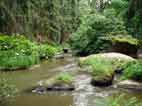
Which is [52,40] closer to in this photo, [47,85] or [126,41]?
[126,41]

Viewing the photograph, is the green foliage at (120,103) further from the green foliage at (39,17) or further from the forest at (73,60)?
the green foliage at (39,17)

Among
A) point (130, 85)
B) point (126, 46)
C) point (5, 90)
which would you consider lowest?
point (126, 46)

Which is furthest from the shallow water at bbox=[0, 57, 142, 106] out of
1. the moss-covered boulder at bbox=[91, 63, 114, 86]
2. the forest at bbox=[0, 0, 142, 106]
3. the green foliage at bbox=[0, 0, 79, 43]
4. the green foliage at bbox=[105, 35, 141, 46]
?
the green foliage at bbox=[105, 35, 141, 46]

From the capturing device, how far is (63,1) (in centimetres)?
4256

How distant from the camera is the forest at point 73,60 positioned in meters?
13.0

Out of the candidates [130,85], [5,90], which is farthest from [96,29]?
[5,90]

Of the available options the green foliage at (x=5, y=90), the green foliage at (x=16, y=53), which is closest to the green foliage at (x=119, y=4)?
the green foliage at (x=16, y=53)

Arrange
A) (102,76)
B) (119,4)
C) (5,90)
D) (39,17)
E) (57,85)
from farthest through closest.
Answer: (39,17) → (119,4) → (102,76) → (57,85) → (5,90)

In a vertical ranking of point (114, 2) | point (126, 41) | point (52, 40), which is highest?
point (114, 2)

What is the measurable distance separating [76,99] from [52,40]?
30795 mm

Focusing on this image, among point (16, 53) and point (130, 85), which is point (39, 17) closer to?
point (16, 53)

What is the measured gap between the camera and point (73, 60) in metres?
25.9

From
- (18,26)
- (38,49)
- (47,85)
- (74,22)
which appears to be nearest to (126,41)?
(38,49)

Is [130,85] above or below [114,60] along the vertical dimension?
above
